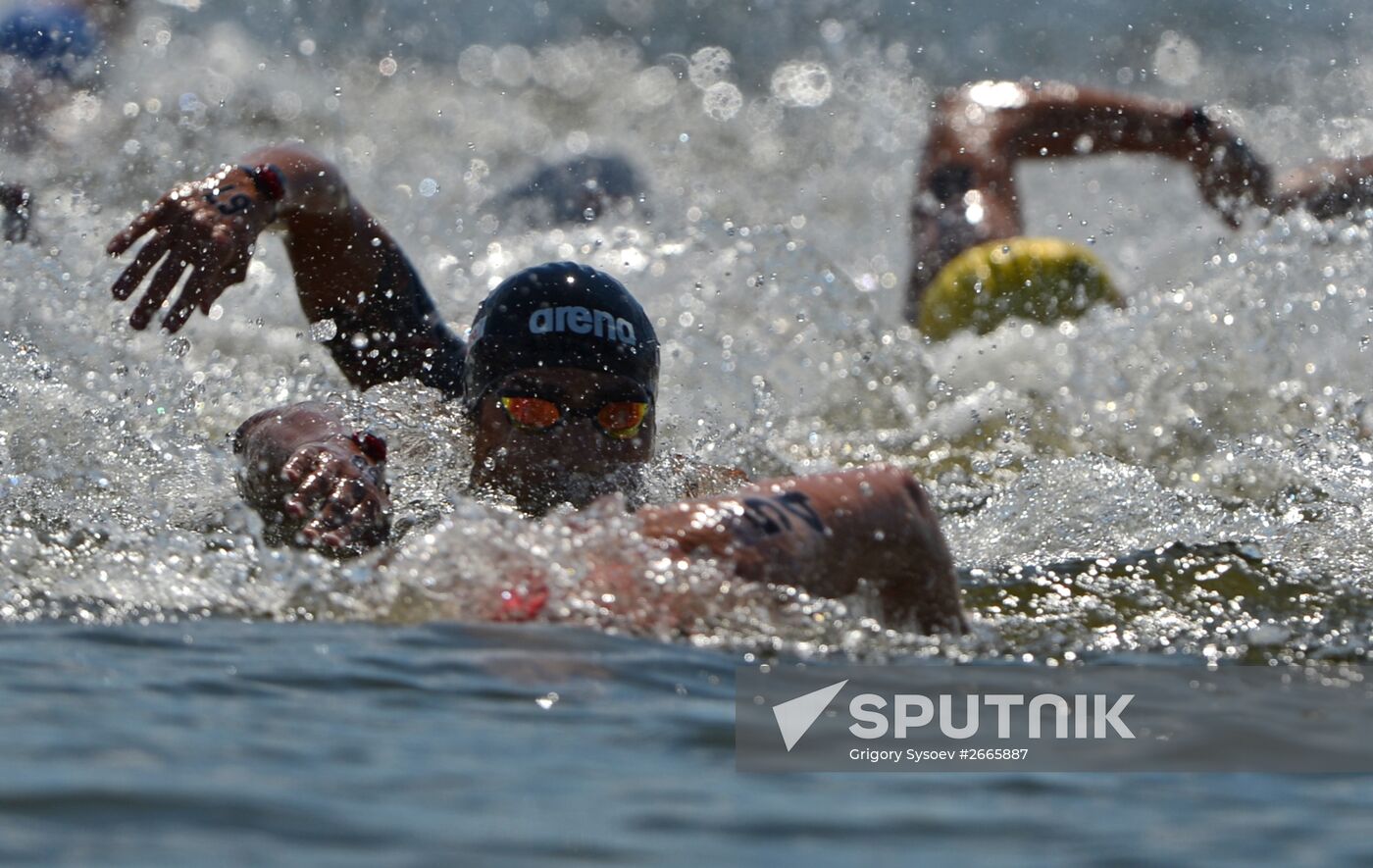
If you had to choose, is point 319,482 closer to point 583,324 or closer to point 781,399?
point 583,324

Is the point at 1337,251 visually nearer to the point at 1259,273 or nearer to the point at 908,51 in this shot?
the point at 1259,273

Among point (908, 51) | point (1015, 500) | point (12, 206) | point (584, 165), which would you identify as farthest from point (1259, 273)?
point (908, 51)

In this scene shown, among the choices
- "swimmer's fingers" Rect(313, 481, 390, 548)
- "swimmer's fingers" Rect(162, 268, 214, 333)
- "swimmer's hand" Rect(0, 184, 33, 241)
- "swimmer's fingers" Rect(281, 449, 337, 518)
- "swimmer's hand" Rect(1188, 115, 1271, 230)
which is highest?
"swimmer's hand" Rect(1188, 115, 1271, 230)

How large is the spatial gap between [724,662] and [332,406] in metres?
2.04

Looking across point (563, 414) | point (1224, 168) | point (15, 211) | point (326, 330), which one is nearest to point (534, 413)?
point (563, 414)

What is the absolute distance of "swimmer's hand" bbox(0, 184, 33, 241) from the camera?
7.07 metres

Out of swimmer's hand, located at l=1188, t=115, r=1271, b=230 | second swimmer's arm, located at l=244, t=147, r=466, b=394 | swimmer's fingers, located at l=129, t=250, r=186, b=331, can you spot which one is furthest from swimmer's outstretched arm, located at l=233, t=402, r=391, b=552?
swimmer's hand, located at l=1188, t=115, r=1271, b=230

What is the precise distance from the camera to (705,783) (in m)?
2.55

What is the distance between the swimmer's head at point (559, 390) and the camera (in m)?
4.48

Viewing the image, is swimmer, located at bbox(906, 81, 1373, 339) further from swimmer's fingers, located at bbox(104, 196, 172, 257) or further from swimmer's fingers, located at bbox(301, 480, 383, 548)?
swimmer's fingers, located at bbox(301, 480, 383, 548)

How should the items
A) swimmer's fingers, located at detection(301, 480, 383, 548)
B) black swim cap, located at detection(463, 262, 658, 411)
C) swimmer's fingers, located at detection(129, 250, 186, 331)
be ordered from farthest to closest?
1. black swim cap, located at detection(463, 262, 658, 411)
2. swimmer's fingers, located at detection(129, 250, 186, 331)
3. swimmer's fingers, located at detection(301, 480, 383, 548)

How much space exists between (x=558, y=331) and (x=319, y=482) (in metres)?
0.93

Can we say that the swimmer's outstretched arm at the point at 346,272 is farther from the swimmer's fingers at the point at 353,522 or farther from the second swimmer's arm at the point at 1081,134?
the second swimmer's arm at the point at 1081,134

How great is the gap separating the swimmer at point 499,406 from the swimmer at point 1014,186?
2.80m
